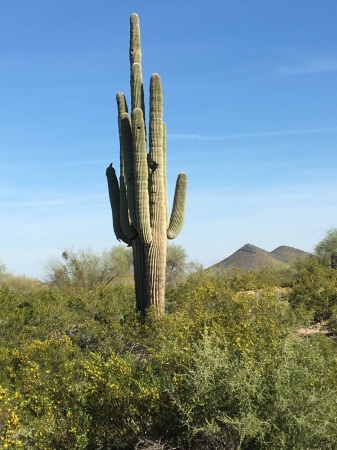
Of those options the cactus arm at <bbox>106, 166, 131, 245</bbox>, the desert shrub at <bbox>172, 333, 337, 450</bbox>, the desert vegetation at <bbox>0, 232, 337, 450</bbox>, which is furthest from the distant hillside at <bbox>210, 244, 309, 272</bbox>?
the desert shrub at <bbox>172, 333, 337, 450</bbox>

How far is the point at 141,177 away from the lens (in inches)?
537

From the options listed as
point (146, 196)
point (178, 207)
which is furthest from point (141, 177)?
point (178, 207)

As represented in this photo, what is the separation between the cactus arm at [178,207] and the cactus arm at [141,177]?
0.91m

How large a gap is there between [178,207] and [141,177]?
166cm

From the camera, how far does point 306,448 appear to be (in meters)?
5.70

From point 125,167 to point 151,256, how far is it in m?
2.34

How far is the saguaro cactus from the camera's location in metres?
13.9

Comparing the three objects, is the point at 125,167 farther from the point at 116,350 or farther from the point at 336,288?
the point at 336,288

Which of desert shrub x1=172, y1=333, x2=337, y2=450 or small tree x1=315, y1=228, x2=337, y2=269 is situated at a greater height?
small tree x1=315, y1=228, x2=337, y2=269

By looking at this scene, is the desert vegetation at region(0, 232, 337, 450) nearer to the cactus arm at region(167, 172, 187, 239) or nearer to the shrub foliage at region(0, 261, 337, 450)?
the shrub foliage at region(0, 261, 337, 450)

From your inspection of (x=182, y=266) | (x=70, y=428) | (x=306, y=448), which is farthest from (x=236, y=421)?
(x=182, y=266)

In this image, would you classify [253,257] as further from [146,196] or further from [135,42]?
[146,196]

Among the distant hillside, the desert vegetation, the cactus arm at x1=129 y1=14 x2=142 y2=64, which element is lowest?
the desert vegetation

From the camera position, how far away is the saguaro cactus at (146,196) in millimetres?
13891
